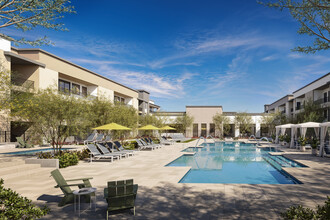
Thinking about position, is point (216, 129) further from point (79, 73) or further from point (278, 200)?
point (278, 200)

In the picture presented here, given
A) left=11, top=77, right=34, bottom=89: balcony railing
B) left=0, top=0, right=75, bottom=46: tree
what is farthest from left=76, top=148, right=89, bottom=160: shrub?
left=11, top=77, right=34, bottom=89: balcony railing

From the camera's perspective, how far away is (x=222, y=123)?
4291cm

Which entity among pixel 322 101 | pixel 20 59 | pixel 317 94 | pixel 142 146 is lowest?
pixel 142 146

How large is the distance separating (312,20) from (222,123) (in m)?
38.6

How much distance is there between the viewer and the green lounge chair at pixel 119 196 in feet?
14.9

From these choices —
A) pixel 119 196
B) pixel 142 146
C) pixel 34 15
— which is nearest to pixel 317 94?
pixel 142 146

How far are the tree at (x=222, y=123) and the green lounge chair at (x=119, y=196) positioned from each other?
3926 cm

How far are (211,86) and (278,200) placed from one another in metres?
34.3

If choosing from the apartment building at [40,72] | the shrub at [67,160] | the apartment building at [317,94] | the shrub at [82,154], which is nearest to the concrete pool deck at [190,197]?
the shrub at [67,160]

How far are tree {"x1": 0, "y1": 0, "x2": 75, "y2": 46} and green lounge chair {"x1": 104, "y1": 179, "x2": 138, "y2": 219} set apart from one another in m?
4.36

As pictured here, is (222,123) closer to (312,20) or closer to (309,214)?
(312,20)

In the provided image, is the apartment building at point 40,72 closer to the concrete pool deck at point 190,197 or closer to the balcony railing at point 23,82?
the balcony railing at point 23,82

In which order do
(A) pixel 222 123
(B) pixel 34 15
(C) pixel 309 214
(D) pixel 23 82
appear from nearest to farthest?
(C) pixel 309 214
(B) pixel 34 15
(D) pixel 23 82
(A) pixel 222 123

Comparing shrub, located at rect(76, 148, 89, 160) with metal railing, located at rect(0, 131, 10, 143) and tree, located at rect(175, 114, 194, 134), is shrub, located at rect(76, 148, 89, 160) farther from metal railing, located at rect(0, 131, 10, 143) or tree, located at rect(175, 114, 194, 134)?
tree, located at rect(175, 114, 194, 134)
